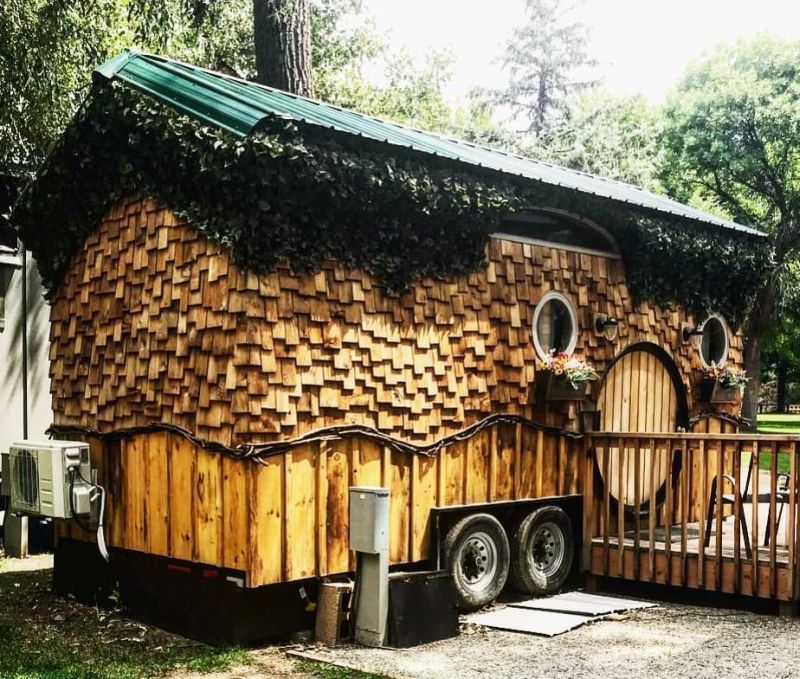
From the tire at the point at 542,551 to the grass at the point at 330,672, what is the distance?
8.38 ft

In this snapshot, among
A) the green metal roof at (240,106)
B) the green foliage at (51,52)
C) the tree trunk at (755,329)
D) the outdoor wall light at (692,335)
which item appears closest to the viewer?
the green metal roof at (240,106)

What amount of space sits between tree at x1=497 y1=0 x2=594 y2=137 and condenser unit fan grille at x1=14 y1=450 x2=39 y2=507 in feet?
88.0

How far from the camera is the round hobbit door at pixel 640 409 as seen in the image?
9320 mm

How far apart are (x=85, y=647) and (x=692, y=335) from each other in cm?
684

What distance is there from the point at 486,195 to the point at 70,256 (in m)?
3.70

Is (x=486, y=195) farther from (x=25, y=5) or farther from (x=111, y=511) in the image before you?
(x=25, y=5)

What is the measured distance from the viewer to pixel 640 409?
987 cm

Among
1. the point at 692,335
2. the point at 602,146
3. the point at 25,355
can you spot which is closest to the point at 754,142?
the point at 602,146

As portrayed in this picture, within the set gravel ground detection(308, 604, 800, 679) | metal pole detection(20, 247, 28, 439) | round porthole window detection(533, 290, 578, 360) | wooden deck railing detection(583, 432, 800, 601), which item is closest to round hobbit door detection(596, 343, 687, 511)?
wooden deck railing detection(583, 432, 800, 601)

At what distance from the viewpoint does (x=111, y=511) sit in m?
7.87

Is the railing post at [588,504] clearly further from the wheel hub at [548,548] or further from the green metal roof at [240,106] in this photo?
the green metal roof at [240,106]

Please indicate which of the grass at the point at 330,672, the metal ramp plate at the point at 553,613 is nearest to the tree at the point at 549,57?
the metal ramp plate at the point at 553,613

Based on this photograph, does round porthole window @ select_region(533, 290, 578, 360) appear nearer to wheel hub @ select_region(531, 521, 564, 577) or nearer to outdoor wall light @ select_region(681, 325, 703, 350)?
wheel hub @ select_region(531, 521, 564, 577)

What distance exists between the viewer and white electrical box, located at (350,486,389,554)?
6.62m
